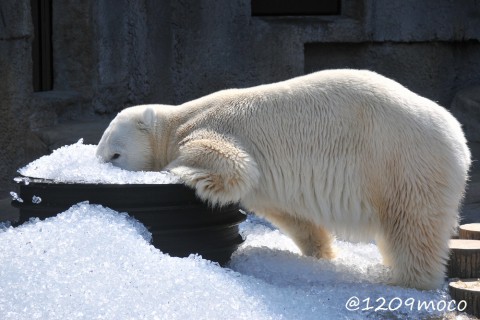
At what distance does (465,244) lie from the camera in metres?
3.34

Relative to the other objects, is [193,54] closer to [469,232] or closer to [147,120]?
[147,120]

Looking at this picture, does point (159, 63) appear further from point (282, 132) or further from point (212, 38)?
point (282, 132)

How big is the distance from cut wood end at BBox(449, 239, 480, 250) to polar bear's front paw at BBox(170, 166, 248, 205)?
35.0 inches

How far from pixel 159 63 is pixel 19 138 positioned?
114 centimetres

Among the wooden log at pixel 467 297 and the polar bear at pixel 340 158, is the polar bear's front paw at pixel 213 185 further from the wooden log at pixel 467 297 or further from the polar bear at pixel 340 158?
the wooden log at pixel 467 297

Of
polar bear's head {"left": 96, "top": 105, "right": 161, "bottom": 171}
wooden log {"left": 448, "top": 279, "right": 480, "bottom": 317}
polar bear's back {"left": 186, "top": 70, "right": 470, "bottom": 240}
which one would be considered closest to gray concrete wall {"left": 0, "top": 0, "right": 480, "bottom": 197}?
polar bear's head {"left": 96, "top": 105, "right": 161, "bottom": 171}

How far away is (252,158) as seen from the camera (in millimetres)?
3145

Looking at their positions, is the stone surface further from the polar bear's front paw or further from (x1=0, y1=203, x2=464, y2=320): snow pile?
the polar bear's front paw

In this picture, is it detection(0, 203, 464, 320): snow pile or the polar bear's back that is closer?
detection(0, 203, 464, 320): snow pile

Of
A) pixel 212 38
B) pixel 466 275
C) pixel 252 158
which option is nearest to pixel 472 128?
pixel 212 38

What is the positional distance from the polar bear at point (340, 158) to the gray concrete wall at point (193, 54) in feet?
6.90

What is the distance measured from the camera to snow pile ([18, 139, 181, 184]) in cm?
296

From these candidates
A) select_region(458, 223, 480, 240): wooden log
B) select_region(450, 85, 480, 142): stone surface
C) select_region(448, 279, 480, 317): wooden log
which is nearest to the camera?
select_region(448, 279, 480, 317): wooden log

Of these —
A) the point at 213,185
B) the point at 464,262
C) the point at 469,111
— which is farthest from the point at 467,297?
the point at 469,111
